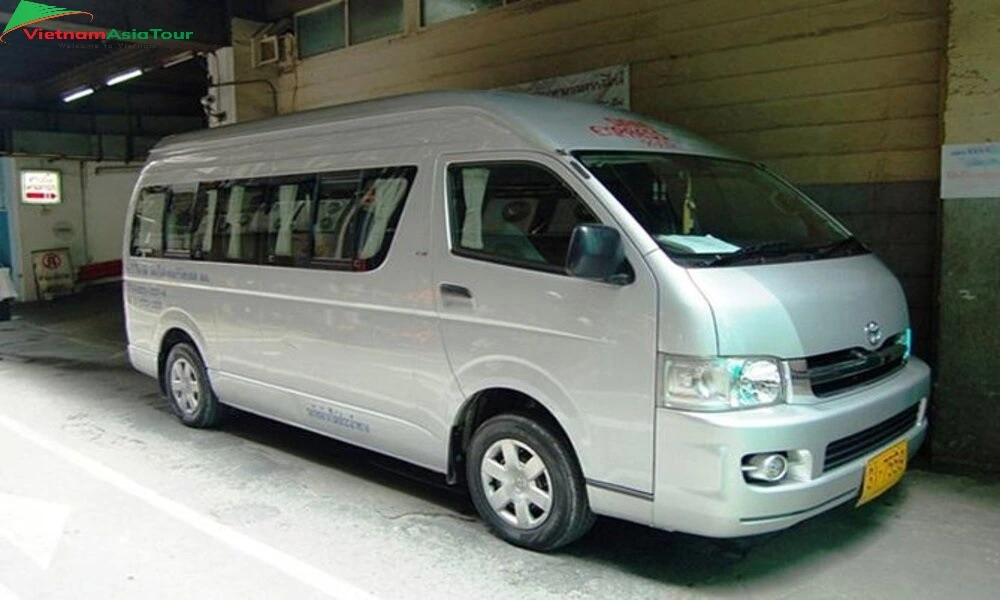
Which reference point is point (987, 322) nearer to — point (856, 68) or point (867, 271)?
point (867, 271)

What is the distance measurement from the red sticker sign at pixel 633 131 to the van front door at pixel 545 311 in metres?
0.48

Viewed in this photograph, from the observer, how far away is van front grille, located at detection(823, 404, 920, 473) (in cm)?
307

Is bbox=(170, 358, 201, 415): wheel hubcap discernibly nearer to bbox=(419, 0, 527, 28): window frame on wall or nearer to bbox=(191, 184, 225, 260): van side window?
bbox=(191, 184, 225, 260): van side window

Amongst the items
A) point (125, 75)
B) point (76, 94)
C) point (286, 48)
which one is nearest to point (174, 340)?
point (286, 48)

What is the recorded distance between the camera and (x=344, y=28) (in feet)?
29.2

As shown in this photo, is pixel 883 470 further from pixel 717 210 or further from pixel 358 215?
pixel 358 215

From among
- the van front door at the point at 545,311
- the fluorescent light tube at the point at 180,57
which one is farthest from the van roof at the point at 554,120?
the fluorescent light tube at the point at 180,57

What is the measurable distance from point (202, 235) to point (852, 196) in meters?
4.43

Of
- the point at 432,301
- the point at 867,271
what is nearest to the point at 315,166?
the point at 432,301

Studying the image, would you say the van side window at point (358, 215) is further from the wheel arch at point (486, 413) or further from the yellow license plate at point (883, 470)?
the yellow license plate at point (883, 470)

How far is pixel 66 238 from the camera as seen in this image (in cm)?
1591

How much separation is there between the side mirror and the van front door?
5 cm

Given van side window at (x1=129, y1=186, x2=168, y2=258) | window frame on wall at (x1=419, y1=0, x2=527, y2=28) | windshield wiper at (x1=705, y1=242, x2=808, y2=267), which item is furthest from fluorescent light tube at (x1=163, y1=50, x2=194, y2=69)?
windshield wiper at (x1=705, y1=242, x2=808, y2=267)

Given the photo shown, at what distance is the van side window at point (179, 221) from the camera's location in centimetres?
561
